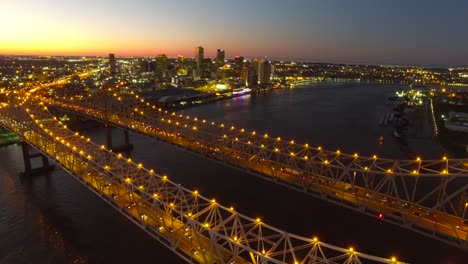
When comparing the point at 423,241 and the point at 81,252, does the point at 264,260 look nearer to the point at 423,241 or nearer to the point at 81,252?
the point at 81,252

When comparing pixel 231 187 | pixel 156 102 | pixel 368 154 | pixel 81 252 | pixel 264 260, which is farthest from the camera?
pixel 156 102

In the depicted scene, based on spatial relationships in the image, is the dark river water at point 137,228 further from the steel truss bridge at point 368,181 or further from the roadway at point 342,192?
the roadway at point 342,192

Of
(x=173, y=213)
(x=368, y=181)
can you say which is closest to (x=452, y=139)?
(x=368, y=181)

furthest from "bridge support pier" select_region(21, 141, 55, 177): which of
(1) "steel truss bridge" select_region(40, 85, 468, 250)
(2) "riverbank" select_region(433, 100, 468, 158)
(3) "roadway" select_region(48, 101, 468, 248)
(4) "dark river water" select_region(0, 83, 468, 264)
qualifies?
(2) "riverbank" select_region(433, 100, 468, 158)

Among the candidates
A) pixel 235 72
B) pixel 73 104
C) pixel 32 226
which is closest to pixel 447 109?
pixel 73 104

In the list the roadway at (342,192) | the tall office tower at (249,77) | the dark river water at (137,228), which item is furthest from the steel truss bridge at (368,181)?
the tall office tower at (249,77)

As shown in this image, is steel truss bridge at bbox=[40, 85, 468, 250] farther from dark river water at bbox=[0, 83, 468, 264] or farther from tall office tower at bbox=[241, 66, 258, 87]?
tall office tower at bbox=[241, 66, 258, 87]

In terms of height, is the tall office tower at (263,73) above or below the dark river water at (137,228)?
above

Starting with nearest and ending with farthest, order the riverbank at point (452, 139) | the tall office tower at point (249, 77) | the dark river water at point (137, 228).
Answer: the dark river water at point (137, 228) → the riverbank at point (452, 139) → the tall office tower at point (249, 77)

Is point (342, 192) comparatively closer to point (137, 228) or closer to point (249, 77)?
point (137, 228)
